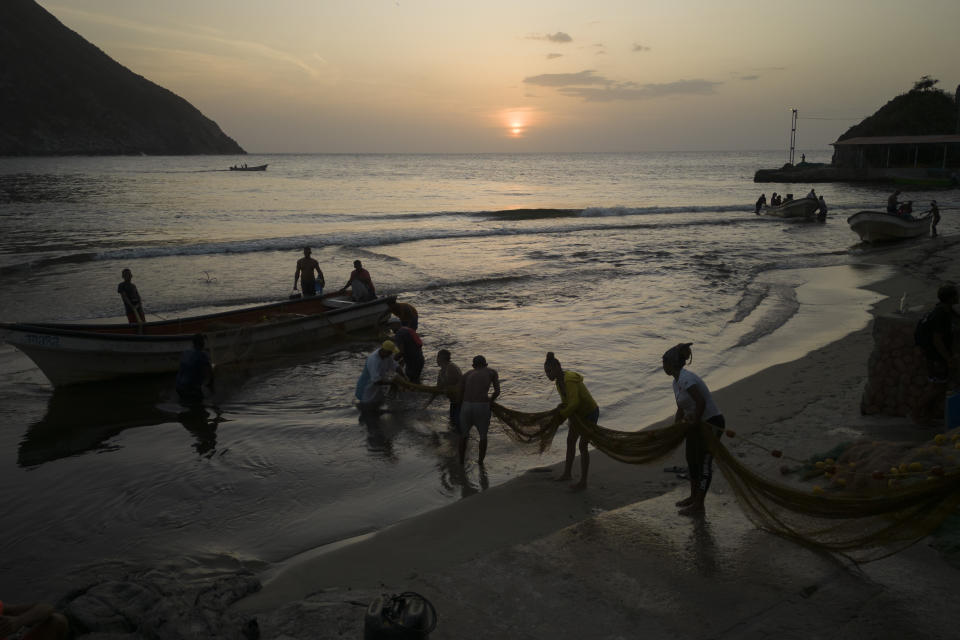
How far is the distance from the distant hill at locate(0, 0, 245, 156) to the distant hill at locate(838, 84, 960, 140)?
160m

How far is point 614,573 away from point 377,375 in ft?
18.6

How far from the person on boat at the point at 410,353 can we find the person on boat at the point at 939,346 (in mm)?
7008

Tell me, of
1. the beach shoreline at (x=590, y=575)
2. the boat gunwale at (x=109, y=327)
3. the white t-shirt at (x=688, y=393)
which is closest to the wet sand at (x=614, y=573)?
the beach shoreline at (x=590, y=575)

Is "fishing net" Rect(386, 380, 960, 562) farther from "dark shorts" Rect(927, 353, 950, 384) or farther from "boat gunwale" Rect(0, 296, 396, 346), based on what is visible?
"boat gunwale" Rect(0, 296, 396, 346)

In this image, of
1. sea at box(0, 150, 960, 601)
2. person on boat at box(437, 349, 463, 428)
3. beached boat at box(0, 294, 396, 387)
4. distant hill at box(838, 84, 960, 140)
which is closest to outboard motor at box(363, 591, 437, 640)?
sea at box(0, 150, 960, 601)

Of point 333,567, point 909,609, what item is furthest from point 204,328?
point 909,609

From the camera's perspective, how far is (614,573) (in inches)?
206

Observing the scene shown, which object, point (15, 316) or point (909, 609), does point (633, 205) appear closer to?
point (15, 316)

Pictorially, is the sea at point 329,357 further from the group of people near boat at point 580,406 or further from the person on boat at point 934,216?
the person on boat at point 934,216

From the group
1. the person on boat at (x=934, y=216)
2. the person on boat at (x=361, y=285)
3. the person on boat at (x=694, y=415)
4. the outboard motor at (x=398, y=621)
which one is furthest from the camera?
the person on boat at (x=934, y=216)

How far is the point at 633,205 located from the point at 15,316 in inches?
1832

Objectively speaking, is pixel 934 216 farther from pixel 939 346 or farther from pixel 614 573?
pixel 614 573

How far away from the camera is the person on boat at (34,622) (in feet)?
13.6

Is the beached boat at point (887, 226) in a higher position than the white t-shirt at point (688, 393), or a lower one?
higher
